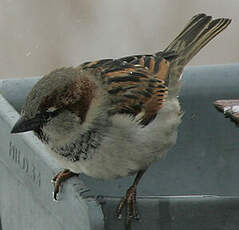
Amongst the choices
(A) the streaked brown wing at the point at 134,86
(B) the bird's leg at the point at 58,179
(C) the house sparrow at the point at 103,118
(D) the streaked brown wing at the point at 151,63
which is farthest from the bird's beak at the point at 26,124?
(D) the streaked brown wing at the point at 151,63

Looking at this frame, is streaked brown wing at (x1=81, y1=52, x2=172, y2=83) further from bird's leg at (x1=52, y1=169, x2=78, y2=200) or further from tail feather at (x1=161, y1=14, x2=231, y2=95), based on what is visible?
bird's leg at (x1=52, y1=169, x2=78, y2=200)

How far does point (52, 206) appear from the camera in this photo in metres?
2.06

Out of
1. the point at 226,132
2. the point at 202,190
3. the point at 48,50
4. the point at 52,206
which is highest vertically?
the point at 52,206

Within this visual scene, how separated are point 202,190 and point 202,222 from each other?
797 millimetres

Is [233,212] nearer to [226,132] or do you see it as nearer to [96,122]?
[96,122]

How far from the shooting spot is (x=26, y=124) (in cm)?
227

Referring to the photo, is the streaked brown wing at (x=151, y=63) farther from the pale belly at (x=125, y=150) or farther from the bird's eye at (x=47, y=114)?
the bird's eye at (x=47, y=114)

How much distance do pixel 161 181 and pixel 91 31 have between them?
3.12m

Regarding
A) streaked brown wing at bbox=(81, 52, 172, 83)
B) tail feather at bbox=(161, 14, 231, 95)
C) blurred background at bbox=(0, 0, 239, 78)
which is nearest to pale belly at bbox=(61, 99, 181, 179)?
streaked brown wing at bbox=(81, 52, 172, 83)

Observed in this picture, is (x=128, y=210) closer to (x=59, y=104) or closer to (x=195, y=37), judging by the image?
(x=59, y=104)

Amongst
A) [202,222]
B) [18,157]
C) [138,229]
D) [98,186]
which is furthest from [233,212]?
[98,186]

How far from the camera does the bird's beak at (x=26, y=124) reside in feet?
7.36

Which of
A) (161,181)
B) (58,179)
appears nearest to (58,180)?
(58,179)

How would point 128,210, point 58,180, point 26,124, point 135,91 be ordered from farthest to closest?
point 135,91, point 26,124, point 58,180, point 128,210
